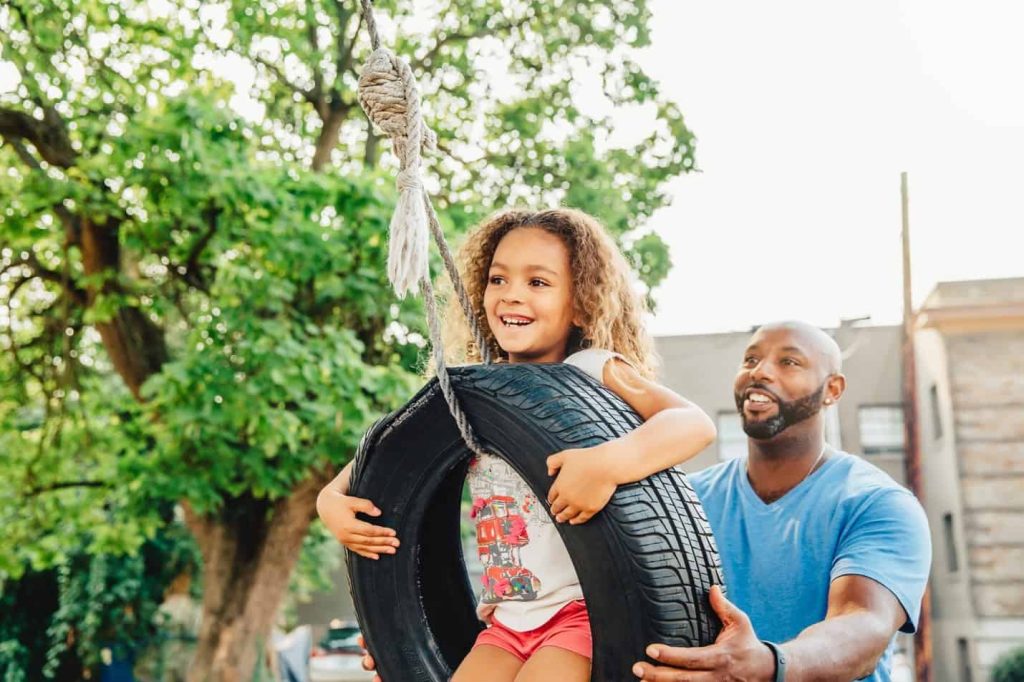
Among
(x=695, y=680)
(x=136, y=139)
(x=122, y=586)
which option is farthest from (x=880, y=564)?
(x=122, y=586)

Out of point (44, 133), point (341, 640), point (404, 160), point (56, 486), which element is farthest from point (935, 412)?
point (404, 160)

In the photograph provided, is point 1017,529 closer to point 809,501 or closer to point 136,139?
point 136,139

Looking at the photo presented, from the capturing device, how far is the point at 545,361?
2057 millimetres

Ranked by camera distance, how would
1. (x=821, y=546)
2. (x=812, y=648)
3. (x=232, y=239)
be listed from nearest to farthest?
(x=812, y=648) < (x=821, y=546) < (x=232, y=239)

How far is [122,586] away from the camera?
13938 mm

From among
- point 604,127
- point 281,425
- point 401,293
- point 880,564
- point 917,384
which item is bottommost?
point 880,564

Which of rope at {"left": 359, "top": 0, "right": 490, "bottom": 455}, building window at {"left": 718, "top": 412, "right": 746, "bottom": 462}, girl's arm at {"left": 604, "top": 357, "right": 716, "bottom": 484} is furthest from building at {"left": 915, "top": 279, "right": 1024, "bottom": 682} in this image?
rope at {"left": 359, "top": 0, "right": 490, "bottom": 455}

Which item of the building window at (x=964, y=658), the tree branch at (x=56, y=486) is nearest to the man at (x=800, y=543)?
the tree branch at (x=56, y=486)

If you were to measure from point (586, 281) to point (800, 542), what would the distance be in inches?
27.5

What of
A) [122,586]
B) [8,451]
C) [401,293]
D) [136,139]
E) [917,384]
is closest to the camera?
[401,293]

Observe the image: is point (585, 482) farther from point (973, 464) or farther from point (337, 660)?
point (337, 660)

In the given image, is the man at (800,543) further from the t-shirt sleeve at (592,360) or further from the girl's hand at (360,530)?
the t-shirt sleeve at (592,360)

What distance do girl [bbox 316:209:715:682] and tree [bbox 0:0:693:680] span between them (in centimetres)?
451

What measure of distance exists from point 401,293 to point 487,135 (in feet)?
26.2
